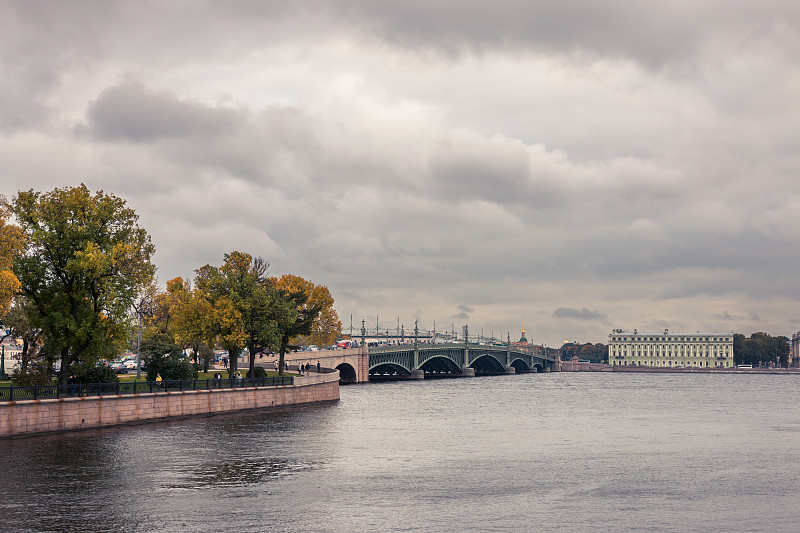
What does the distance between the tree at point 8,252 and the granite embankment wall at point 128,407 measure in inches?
292

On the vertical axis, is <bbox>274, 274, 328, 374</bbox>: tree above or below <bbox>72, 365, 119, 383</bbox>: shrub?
above

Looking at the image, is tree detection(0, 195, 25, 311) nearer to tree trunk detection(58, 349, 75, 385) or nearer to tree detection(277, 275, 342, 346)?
tree trunk detection(58, 349, 75, 385)

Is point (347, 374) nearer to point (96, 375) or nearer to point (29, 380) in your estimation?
point (96, 375)

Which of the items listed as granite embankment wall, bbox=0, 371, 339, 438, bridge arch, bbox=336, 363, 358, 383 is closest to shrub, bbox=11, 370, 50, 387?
granite embankment wall, bbox=0, 371, 339, 438

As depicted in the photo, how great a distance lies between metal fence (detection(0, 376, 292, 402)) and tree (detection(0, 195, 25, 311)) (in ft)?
20.8

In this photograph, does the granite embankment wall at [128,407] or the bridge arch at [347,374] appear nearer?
the granite embankment wall at [128,407]

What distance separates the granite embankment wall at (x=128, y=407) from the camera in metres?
48.6

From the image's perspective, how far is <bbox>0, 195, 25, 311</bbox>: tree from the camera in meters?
51.3

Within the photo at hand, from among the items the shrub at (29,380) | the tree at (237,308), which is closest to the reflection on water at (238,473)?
the shrub at (29,380)

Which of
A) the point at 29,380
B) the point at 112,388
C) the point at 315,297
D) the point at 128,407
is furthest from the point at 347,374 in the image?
the point at 29,380

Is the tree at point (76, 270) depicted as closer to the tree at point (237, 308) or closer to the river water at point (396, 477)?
the river water at point (396, 477)

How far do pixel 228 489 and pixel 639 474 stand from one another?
20.8 metres

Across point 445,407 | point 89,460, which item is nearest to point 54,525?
point 89,460

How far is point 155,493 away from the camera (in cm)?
3472
